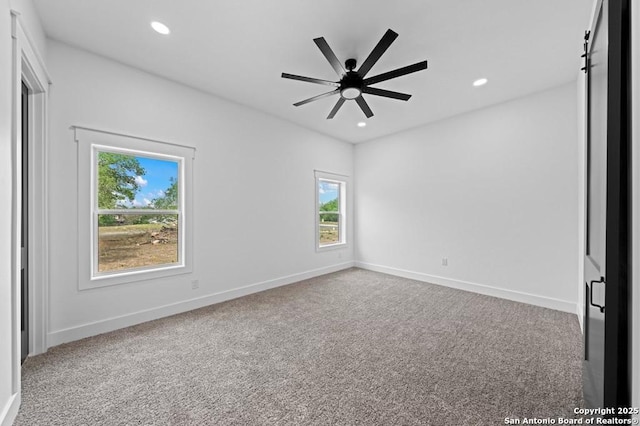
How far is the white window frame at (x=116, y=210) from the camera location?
2.72 metres

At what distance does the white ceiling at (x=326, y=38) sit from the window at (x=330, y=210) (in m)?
2.19

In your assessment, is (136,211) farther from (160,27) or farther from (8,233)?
(160,27)

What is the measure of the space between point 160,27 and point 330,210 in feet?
13.6

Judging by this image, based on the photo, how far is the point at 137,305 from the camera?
307 centimetres

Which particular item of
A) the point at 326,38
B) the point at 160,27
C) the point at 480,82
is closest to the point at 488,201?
the point at 480,82

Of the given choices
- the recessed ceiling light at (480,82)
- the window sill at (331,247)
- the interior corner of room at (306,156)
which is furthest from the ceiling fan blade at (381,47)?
the window sill at (331,247)

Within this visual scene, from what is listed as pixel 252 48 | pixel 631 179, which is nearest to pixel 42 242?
pixel 252 48

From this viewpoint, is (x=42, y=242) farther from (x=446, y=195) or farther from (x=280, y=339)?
(x=446, y=195)

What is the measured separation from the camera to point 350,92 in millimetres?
2830

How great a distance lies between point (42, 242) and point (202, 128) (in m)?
2.08

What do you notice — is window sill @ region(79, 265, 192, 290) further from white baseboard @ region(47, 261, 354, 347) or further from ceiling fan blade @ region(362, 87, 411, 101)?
ceiling fan blade @ region(362, 87, 411, 101)

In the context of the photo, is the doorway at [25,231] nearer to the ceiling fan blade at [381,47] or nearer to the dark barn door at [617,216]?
the ceiling fan blade at [381,47]

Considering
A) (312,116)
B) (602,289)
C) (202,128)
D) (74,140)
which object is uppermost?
(312,116)

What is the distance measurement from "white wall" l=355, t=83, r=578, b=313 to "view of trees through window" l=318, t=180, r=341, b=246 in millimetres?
786
